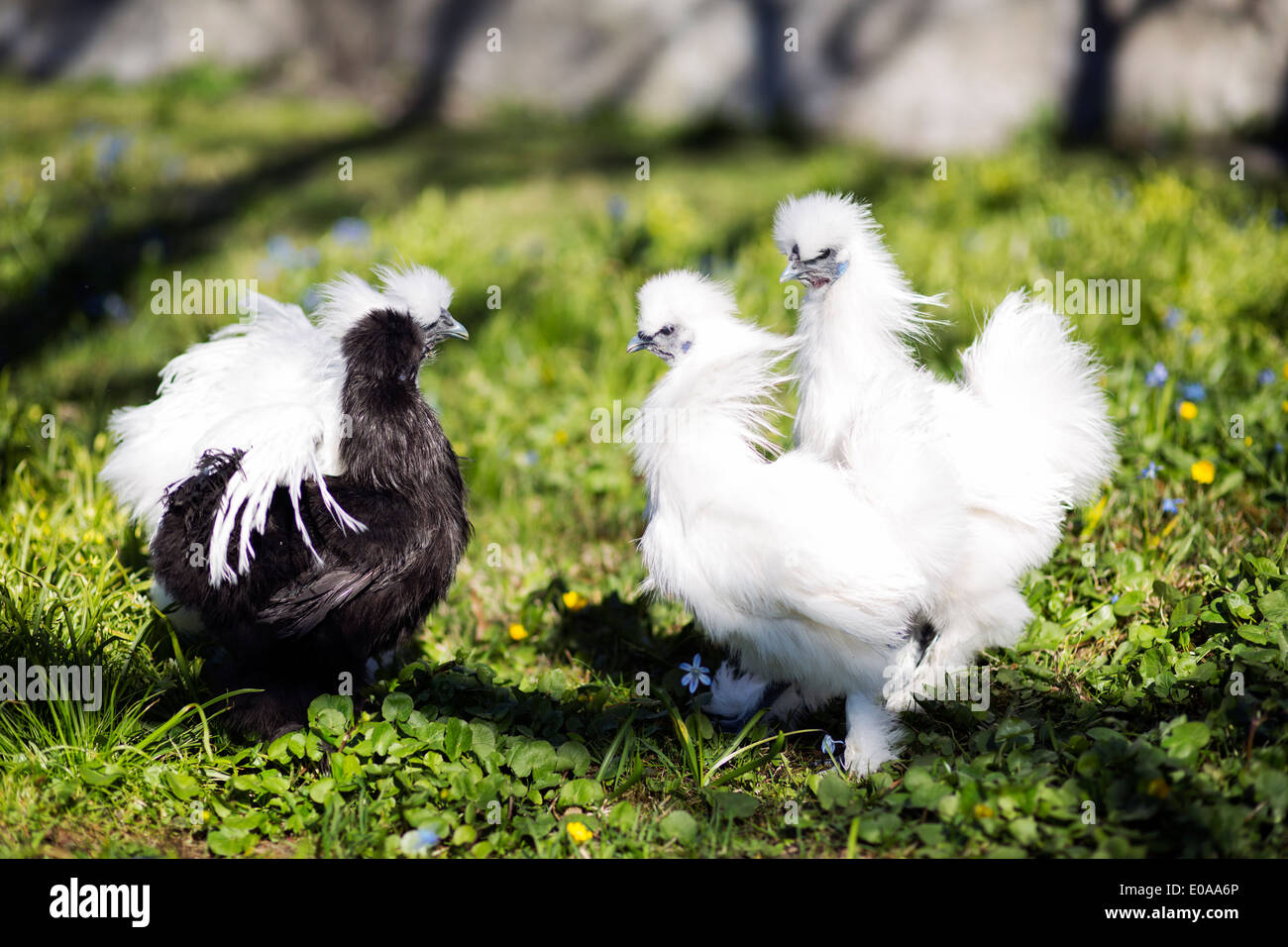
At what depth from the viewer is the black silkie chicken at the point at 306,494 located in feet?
9.36

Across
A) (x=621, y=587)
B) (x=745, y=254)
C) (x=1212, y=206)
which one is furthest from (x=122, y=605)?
(x=1212, y=206)

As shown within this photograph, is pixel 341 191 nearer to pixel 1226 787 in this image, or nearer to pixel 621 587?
pixel 621 587

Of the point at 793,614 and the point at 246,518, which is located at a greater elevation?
the point at 246,518

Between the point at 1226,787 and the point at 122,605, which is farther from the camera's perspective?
the point at 122,605

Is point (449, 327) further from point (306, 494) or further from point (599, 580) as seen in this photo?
point (599, 580)

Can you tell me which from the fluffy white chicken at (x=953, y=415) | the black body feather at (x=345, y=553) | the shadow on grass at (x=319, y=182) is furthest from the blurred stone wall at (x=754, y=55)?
the black body feather at (x=345, y=553)

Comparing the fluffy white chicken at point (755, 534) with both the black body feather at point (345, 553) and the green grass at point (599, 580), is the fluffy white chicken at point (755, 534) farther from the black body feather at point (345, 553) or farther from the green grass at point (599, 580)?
the black body feather at point (345, 553)

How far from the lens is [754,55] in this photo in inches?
354

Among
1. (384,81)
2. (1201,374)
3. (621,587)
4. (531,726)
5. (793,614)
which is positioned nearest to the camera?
(793,614)

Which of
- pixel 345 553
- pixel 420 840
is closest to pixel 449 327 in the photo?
pixel 345 553

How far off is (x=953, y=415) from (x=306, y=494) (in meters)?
1.87

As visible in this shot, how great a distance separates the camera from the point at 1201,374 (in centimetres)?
455

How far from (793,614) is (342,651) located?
126cm

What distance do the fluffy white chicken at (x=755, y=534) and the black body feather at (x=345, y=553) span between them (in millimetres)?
625
